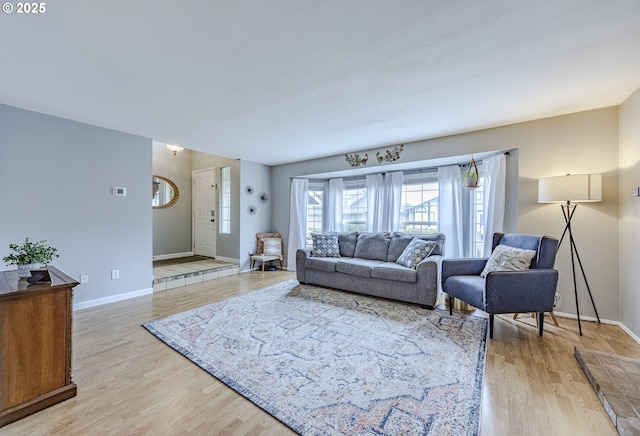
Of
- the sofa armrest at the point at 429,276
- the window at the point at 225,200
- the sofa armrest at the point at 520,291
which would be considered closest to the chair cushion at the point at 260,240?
the window at the point at 225,200

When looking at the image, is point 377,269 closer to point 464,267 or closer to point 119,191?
point 464,267

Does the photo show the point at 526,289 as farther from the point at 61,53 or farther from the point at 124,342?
the point at 61,53

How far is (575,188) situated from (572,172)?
20.2 inches

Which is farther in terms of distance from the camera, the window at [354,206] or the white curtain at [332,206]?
the white curtain at [332,206]

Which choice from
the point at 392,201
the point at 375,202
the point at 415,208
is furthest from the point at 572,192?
the point at 375,202

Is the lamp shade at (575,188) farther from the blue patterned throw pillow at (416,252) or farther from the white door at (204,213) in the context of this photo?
the white door at (204,213)

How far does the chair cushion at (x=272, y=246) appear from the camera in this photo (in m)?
5.60

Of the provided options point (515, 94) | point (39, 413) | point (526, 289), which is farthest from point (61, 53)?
point (526, 289)

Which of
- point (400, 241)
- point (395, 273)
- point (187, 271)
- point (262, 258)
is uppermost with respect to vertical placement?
point (400, 241)

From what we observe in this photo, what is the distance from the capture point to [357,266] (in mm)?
3814

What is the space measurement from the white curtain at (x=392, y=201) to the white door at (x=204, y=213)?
3769 mm

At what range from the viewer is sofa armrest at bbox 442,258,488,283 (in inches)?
126

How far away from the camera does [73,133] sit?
3250 mm

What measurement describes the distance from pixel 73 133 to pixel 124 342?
2.66m
